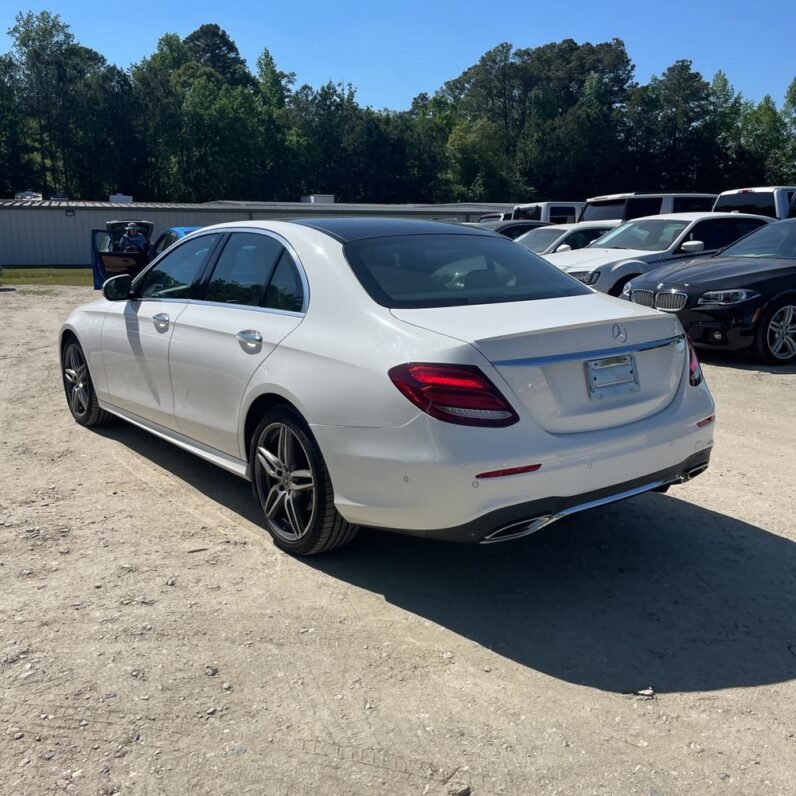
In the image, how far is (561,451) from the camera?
3398mm

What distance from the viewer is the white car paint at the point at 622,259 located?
11.2 m

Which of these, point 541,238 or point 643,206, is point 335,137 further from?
point 541,238

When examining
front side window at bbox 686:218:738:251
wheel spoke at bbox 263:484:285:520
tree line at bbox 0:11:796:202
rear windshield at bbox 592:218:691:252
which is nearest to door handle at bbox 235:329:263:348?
wheel spoke at bbox 263:484:285:520

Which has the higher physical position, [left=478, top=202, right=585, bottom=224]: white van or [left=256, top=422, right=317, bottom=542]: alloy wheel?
[left=478, top=202, right=585, bottom=224]: white van

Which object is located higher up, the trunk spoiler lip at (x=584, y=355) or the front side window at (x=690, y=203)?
Answer: the front side window at (x=690, y=203)

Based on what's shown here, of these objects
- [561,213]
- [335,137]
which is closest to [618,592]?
[561,213]

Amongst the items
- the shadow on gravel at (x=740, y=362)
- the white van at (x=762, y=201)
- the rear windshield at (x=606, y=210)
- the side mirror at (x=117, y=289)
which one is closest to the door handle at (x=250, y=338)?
the side mirror at (x=117, y=289)

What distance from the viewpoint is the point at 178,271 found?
5.34m

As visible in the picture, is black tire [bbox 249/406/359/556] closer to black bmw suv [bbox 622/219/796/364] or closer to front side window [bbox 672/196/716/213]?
black bmw suv [bbox 622/219/796/364]

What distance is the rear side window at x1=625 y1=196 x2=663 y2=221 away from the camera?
19.2 metres

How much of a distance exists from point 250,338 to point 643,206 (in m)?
17.1

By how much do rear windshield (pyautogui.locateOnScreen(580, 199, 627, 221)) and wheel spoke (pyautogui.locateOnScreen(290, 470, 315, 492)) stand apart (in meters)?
16.8

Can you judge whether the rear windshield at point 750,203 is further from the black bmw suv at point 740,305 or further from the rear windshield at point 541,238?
the black bmw suv at point 740,305

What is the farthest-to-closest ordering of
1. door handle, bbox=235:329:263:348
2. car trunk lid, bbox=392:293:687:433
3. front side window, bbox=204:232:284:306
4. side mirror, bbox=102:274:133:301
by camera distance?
side mirror, bbox=102:274:133:301, front side window, bbox=204:232:284:306, door handle, bbox=235:329:263:348, car trunk lid, bbox=392:293:687:433
